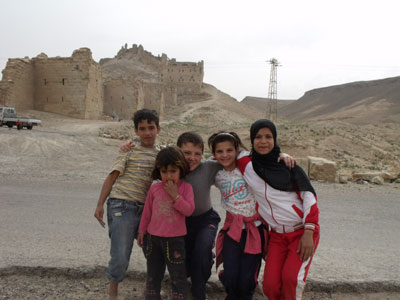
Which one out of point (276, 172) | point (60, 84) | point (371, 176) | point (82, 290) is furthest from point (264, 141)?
point (60, 84)

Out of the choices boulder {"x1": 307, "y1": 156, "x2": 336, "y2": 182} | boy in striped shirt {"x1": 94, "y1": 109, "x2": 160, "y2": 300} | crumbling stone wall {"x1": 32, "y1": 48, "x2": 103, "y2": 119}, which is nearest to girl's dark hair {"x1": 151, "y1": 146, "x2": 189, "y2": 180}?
boy in striped shirt {"x1": 94, "y1": 109, "x2": 160, "y2": 300}

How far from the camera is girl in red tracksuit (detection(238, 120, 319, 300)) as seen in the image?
2340 millimetres

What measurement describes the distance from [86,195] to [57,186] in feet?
3.41

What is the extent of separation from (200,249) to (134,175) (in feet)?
2.73

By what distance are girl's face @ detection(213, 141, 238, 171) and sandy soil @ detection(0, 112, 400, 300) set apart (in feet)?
4.04

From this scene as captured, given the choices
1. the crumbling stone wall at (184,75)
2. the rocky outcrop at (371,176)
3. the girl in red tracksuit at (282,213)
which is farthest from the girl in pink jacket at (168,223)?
the crumbling stone wall at (184,75)

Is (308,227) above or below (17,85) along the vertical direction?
below

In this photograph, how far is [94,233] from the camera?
4.11m

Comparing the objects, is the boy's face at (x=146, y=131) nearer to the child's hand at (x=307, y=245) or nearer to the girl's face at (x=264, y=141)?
the girl's face at (x=264, y=141)

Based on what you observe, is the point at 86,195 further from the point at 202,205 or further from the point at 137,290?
the point at 202,205

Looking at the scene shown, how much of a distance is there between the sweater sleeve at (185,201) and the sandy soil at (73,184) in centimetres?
102

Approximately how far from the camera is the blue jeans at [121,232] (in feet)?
8.15

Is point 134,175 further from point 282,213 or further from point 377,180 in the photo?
point 377,180

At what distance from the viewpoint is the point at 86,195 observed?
602cm
